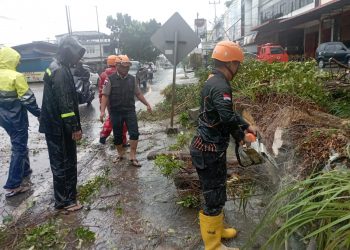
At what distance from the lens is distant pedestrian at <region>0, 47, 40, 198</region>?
4885 mm

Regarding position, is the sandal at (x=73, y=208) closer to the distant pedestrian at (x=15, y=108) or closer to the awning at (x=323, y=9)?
the distant pedestrian at (x=15, y=108)

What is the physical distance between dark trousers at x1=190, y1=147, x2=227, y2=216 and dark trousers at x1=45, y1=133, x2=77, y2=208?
1782 mm

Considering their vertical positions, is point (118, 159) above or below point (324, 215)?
below

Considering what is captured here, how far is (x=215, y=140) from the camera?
130 inches

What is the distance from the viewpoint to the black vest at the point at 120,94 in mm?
6016

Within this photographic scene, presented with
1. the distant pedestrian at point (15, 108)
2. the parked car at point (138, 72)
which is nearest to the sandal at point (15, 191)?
the distant pedestrian at point (15, 108)

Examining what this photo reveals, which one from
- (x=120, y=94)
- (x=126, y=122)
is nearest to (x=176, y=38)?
(x=120, y=94)

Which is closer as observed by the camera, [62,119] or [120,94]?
[62,119]

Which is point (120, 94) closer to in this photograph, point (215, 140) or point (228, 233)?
point (215, 140)

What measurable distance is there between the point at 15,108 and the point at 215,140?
3.14 metres

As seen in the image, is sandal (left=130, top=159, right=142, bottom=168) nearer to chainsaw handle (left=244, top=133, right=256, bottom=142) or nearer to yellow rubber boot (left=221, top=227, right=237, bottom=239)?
yellow rubber boot (left=221, top=227, right=237, bottom=239)

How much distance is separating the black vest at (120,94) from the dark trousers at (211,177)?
9.58 ft

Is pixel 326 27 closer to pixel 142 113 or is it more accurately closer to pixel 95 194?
pixel 142 113

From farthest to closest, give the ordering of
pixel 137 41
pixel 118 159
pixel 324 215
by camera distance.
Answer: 1. pixel 137 41
2. pixel 118 159
3. pixel 324 215
